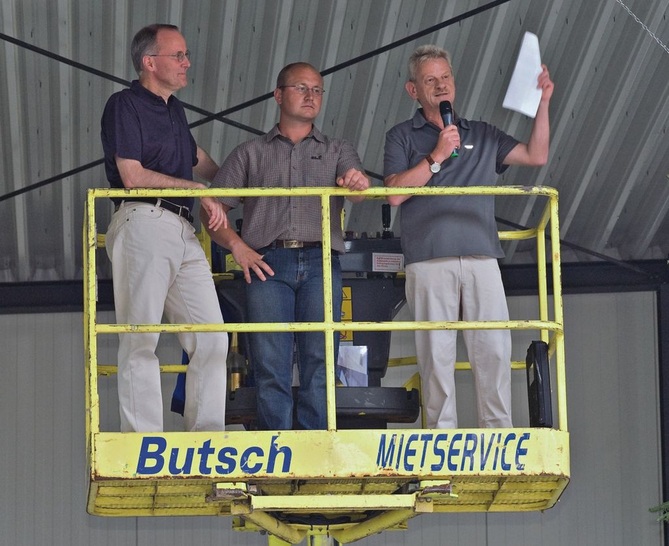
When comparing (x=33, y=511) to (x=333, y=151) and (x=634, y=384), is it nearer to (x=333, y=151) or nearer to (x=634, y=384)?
(x=634, y=384)

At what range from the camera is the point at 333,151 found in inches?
336

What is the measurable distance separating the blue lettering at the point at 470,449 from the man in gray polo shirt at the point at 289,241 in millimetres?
879

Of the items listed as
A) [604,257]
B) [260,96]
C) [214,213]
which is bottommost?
[214,213]

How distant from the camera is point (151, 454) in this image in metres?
7.70

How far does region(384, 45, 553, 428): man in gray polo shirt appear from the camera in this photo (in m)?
8.27

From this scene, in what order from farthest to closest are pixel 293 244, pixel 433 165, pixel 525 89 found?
pixel 525 89
pixel 293 244
pixel 433 165

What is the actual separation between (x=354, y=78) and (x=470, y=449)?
591cm

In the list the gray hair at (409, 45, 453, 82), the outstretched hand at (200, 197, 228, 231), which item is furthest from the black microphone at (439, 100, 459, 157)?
the outstretched hand at (200, 197, 228, 231)

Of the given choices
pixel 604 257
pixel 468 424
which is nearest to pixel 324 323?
pixel 604 257

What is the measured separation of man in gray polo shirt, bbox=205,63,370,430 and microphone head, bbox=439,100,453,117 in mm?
602

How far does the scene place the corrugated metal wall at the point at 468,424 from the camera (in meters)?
16.0

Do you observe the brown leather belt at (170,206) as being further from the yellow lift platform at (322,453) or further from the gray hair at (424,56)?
the gray hair at (424,56)

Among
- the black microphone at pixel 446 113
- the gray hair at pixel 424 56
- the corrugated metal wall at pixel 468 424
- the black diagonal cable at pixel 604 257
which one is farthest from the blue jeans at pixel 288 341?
the corrugated metal wall at pixel 468 424

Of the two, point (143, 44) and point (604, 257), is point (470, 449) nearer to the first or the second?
point (143, 44)
